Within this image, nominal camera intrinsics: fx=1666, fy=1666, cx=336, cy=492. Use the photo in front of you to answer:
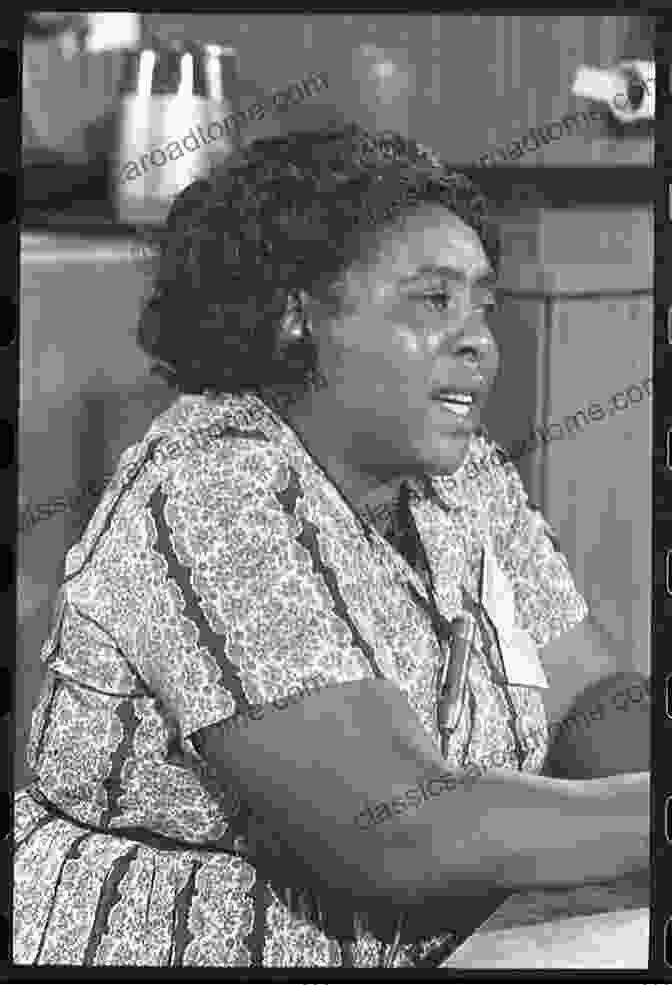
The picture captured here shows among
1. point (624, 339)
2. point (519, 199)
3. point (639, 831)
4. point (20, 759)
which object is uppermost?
point (519, 199)

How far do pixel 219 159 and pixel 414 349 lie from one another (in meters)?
0.44

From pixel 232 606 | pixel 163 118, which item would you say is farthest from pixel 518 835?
pixel 163 118

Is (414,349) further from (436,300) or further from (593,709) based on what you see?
(593,709)

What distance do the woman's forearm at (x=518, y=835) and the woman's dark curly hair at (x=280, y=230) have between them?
0.25 metres

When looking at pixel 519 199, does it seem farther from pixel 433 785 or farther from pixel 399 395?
pixel 433 785

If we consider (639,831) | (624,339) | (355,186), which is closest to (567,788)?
(639,831)

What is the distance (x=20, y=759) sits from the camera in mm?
1199

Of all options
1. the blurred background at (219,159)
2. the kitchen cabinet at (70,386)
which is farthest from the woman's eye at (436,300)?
the kitchen cabinet at (70,386)

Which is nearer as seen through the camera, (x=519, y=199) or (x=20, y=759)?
(x=20, y=759)

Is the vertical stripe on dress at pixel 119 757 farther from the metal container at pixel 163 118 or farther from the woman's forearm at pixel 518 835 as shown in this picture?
the metal container at pixel 163 118

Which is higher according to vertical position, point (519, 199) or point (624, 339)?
point (519, 199)

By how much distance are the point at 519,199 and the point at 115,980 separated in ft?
2.99

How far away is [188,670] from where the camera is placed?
2.69 ft

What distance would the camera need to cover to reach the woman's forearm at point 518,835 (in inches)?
30.4
